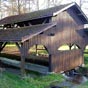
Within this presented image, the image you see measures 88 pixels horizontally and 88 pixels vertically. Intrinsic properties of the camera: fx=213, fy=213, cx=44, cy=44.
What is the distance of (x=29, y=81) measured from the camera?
504 inches

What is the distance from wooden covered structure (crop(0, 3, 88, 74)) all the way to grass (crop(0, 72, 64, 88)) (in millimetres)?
1034

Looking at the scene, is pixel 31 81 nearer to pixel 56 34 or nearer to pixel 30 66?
pixel 56 34

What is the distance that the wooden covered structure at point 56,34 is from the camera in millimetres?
13969

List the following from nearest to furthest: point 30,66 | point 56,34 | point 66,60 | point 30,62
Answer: point 56,34 → point 66,60 → point 30,66 → point 30,62

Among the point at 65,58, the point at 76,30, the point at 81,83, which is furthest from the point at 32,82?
the point at 76,30

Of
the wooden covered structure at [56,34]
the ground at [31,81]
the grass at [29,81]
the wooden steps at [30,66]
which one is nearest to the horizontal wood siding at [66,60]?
the wooden covered structure at [56,34]

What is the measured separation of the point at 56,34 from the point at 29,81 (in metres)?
4.52

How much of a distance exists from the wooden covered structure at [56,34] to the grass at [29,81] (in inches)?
40.7

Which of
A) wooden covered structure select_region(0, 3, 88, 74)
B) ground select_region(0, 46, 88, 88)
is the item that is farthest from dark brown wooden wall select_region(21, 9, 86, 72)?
ground select_region(0, 46, 88, 88)

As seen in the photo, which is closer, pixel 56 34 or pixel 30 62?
pixel 56 34

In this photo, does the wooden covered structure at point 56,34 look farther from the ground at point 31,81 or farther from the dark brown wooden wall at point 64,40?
the ground at point 31,81

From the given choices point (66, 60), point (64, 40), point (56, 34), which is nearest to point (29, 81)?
point (56, 34)

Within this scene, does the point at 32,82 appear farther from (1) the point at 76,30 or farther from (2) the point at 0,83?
(1) the point at 76,30

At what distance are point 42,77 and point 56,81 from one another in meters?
1.03
